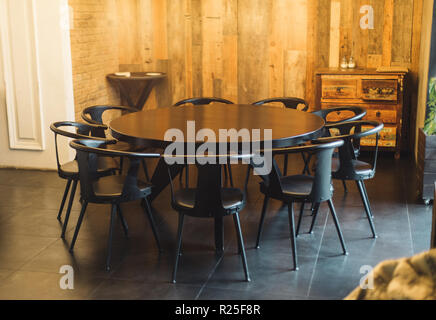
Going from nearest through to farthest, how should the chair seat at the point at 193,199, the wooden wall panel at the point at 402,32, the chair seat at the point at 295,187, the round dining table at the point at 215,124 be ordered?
1. the chair seat at the point at 193,199
2. the chair seat at the point at 295,187
3. the round dining table at the point at 215,124
4. the wooden wall panel at the point at 402,32

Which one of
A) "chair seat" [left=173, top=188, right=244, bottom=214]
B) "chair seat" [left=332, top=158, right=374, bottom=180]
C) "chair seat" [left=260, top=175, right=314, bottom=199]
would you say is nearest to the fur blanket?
"chair seat" [left=173, top=188, right=244, bottom=214]

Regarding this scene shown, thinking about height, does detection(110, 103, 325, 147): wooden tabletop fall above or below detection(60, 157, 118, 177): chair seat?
above

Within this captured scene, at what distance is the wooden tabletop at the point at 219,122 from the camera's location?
4059 millimetres

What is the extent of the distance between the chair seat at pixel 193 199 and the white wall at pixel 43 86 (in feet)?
9.23

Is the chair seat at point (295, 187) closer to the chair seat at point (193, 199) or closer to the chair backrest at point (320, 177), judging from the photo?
the chair backrest at point (320, 177)

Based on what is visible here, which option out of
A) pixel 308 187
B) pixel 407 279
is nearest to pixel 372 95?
pixel 308 187

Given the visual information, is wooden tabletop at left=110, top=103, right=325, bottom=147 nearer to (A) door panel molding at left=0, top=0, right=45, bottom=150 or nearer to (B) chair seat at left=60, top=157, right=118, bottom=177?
(B) chair seat at left=60, top=157, right=118, bottom=177

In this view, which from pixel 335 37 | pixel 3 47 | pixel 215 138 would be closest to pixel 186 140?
pixel 215 138

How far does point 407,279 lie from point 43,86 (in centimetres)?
547

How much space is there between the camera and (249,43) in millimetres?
7500

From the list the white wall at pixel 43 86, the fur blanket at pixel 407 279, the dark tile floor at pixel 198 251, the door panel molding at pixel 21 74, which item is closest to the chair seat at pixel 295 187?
the dark tile floor at pixel 198 251

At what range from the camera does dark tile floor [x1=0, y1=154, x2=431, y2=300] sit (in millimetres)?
3627

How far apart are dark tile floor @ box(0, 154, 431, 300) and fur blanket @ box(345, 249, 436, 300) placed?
86.3 inches
